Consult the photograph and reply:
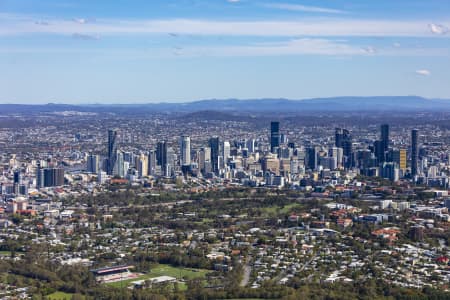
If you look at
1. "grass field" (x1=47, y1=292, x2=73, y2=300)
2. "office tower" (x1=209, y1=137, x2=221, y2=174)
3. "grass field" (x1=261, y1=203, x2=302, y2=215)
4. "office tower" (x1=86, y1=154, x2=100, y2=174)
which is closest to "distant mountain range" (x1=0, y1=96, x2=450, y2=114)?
"office tower" (x1=209, y1=137, x2=221, y2=174)

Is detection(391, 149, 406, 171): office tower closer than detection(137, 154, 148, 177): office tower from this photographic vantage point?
No

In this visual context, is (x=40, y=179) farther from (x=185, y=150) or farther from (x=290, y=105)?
(x=290, y=105)

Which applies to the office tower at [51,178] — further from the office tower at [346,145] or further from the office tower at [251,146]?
the office tower at [251,146]

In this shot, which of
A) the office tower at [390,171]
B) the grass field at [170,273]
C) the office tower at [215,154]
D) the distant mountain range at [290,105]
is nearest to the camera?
the grass field at [170,273]

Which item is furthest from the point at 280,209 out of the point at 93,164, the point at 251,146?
the point at 251,146

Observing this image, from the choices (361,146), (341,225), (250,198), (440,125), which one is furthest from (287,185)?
(440,125)

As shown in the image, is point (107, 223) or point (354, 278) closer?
point (354, 278)

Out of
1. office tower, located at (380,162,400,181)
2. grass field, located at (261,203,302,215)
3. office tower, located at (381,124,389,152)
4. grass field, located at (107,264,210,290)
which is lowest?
grass field, located at (107,264,210,290)

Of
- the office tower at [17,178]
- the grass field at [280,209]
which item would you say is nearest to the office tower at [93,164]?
the office tower at [17,178]

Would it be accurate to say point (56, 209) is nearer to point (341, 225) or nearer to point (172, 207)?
point (172, 207)

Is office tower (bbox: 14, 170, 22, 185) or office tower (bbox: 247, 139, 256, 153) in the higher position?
office tower (bbox: 247, 139, 256, 153)

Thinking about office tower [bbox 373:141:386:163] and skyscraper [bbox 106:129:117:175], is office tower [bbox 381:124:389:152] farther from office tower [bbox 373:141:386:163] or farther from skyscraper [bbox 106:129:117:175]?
skyscraper [bbox 106:129:117:175]
